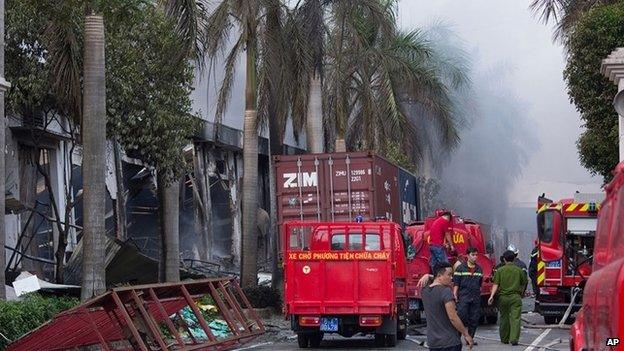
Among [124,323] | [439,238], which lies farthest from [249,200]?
[124,323]

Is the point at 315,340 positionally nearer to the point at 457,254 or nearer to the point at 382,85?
the point at 457,254

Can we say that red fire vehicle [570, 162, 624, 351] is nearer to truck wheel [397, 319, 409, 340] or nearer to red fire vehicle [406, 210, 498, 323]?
truck wheel [397, 319, 409, 340]

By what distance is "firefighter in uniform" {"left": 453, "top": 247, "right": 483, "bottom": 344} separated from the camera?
19.8 meters

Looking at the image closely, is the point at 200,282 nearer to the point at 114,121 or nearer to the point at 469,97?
the point at 114,121

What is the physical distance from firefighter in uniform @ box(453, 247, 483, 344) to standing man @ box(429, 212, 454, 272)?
4.78 feet

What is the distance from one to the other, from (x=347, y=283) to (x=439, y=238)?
299cm

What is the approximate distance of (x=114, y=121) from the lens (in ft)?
81.5

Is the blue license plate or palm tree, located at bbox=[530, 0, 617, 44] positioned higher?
palm tree, located at bbox=[530, 0, 617, 44]

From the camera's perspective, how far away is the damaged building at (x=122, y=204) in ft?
93.5

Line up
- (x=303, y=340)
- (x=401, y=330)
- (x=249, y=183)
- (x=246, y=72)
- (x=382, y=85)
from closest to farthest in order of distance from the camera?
(x=303, y=340) → (x=401, y=330) → (x=246, y=72) → (x=249, y=183) → (x=382, y=85)

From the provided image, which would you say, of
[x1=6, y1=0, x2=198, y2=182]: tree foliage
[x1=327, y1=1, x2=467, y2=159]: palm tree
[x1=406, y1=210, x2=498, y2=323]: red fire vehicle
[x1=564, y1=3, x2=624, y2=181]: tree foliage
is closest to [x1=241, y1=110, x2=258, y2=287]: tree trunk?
[x1=6, y1=0, x2=198, y2=182]: tree foliage

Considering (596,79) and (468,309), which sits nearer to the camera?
(468,309)

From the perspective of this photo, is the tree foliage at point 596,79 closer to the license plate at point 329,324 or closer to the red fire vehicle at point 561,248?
the red fire vehicle at point 561,248

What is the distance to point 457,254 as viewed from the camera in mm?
24672
